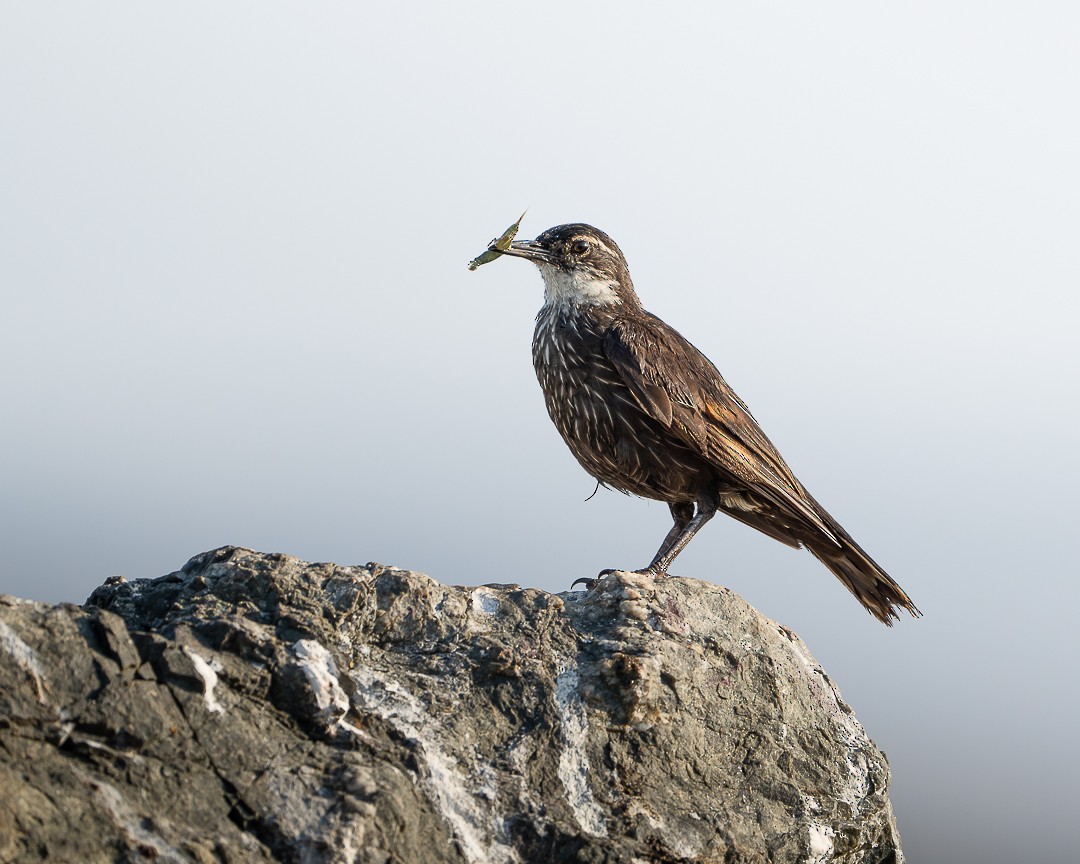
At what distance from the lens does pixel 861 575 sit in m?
7.25

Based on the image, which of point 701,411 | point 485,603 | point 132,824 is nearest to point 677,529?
point 701,411

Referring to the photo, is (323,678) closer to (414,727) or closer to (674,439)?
(414,727)

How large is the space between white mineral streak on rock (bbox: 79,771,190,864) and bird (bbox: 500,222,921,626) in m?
3.82

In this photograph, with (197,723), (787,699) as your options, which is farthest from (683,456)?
(197,723)

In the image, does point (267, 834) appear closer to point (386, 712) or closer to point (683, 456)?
point (386, 712)

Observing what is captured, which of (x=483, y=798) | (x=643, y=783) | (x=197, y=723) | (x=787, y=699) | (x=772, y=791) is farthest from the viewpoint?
(x=787, y=699)

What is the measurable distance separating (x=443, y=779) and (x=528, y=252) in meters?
4.43

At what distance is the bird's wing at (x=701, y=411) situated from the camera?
704 centimetres

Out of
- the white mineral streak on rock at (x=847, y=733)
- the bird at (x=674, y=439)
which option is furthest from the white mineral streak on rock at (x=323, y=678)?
the bird at (x=674, y=439)

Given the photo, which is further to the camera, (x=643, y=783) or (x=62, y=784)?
(x=643, y=783)

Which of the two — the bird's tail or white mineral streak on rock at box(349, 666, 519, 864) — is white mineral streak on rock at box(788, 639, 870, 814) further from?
white mineral streak on rock at box(349, 666, 519, 864)

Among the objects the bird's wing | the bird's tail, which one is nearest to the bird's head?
the bird's wing

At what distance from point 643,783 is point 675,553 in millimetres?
2523

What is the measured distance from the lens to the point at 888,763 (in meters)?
5.50
